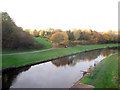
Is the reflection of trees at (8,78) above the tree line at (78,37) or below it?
below

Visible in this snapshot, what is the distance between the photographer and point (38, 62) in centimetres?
2034

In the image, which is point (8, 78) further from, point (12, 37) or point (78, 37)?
point (78, 37)

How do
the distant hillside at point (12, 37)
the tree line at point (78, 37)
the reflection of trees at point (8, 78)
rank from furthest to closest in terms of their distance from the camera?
the tree line at point (78, 37) → the distant hillside at point (12, 37) → the reflection of trees at point (8, 78)

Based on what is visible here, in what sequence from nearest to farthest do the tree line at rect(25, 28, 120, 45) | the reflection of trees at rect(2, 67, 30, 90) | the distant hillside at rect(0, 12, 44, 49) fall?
1. the reflection of trees at rect(2, 67, 30, 90)
2. the distant hillside at rect(0, 12, 44, 49)
3. the tree line at rect(25, 28, 120, 45)

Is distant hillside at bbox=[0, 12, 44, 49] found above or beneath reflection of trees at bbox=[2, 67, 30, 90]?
above

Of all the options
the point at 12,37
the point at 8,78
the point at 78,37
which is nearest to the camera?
the point at 8,78

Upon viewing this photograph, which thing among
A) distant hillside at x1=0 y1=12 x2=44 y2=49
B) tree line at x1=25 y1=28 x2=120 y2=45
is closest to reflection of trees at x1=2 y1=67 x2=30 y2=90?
distant hillside at x1=0 y1=12 x2=44 y2=49

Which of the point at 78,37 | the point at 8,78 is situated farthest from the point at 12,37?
the point at 78,37

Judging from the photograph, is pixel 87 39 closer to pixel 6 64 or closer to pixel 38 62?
pixel 38 62

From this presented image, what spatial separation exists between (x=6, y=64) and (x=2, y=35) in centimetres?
1067

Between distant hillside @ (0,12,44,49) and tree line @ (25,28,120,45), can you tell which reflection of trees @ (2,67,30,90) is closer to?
distant hillside @ (0,12,44,49)

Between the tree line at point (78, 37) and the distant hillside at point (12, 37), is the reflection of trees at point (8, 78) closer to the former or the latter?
the distant hillside at point (12, 37)

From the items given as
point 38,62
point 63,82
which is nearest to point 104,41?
point 38,62

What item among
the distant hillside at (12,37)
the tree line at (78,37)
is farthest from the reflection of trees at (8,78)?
the tree line at (78,37)
